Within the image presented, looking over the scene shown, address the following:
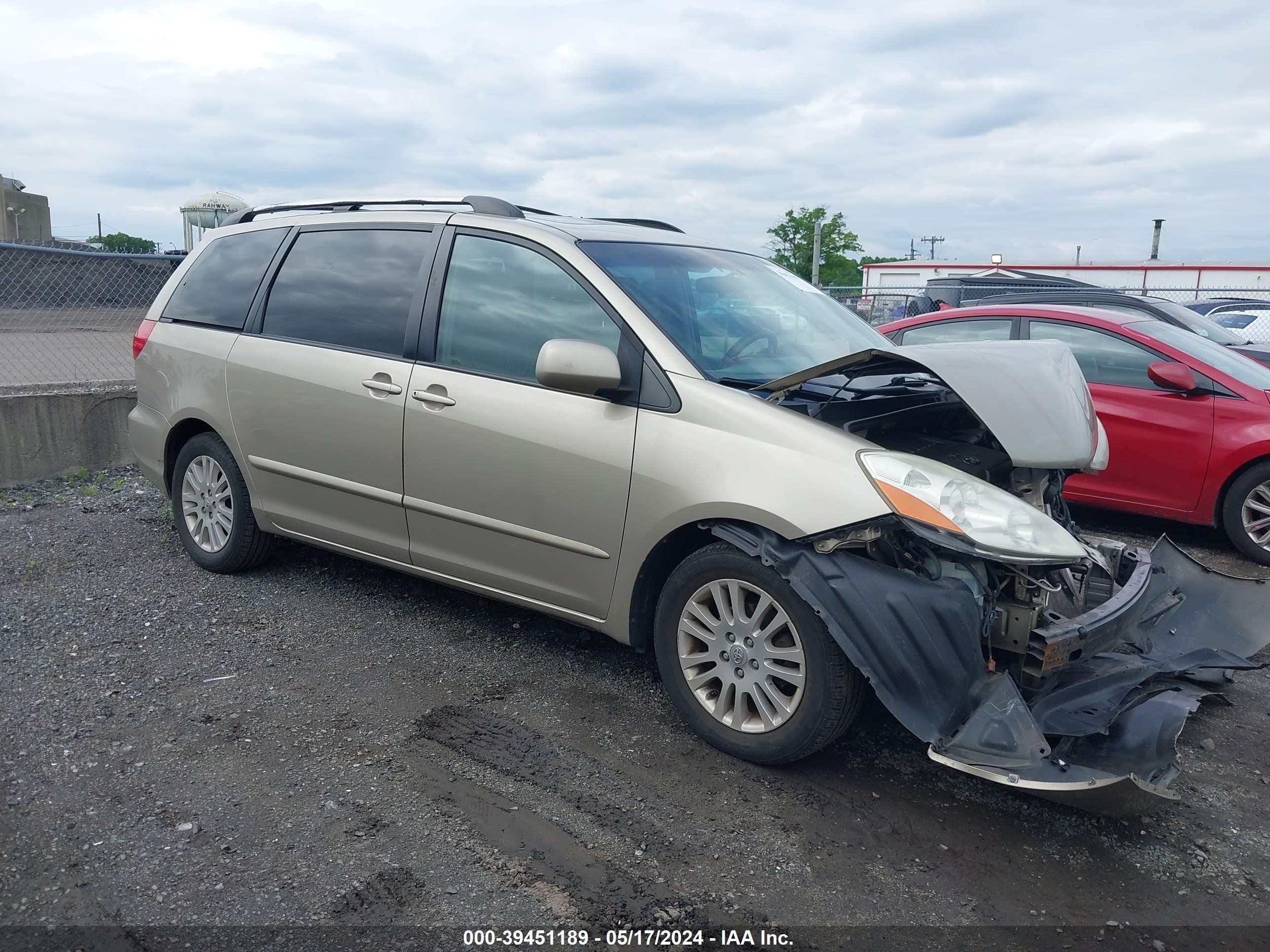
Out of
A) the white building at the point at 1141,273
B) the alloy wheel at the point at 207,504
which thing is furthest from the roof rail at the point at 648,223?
the white building at the point at 1141,273

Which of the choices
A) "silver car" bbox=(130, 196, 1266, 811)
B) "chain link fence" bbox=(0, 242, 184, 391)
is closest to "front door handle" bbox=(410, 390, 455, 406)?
"silver car" bbox=(130, 196, 1266, 811)

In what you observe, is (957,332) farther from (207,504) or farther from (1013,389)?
(207,504)

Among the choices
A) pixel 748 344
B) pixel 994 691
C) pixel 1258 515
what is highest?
pixel 748 344

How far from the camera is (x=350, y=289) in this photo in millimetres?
4516

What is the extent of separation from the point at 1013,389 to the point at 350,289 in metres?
2.94

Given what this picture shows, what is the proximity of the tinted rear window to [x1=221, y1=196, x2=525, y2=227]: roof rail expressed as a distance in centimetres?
23

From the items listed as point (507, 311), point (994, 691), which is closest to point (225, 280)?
point (507, 311)

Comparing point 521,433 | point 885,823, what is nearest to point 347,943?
point 885,823

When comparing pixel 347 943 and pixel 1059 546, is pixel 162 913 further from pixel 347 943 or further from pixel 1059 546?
pixel 1059 546

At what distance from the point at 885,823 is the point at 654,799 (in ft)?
2.44

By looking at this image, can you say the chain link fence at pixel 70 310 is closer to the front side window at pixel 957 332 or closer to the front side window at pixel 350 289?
the front side window at pixel 350 289

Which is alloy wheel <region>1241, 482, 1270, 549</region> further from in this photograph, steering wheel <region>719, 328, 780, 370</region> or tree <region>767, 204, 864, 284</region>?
tree <region>767, 204, 864, 284</region>

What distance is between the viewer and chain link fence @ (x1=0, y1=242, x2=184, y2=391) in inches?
287

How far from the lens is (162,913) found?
2566 mm
